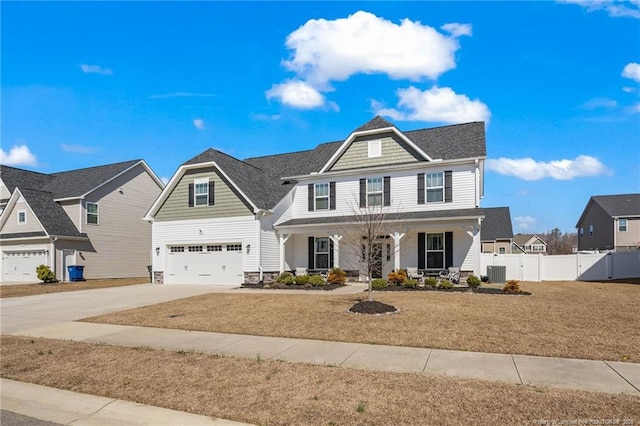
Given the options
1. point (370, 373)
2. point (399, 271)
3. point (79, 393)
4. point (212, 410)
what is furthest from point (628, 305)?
point (79, 393)

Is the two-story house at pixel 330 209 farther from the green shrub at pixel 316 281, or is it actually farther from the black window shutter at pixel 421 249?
the green shrub at pixel 316 281

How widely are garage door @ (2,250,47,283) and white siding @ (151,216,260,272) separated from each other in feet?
30.3

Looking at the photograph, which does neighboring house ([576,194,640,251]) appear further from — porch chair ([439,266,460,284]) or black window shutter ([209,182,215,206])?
black window shutter ([209,182,215,206])

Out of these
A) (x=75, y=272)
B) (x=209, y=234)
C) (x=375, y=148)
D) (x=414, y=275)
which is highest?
(x=375, y=148)

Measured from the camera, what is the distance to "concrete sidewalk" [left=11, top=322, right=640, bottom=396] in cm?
612

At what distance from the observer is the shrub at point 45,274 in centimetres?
2514

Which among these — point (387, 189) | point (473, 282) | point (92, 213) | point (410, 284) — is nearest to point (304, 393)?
point (410, 284)

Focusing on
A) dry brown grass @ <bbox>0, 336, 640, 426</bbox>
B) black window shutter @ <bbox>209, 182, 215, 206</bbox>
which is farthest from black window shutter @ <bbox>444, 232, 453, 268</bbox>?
dry brown grass @ <bbox>0, 336, 640, 426</bbox>

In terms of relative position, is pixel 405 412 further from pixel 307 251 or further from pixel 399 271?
pixel 307 251

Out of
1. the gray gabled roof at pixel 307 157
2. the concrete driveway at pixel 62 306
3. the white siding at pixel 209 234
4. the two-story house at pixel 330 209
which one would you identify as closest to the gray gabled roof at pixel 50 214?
the two-story house at pixel 330 209

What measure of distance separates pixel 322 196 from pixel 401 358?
1673 centimetres

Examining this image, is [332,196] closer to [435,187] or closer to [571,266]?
[435,187]

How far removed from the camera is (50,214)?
91.6 feet

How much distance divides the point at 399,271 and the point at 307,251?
6.50 m
